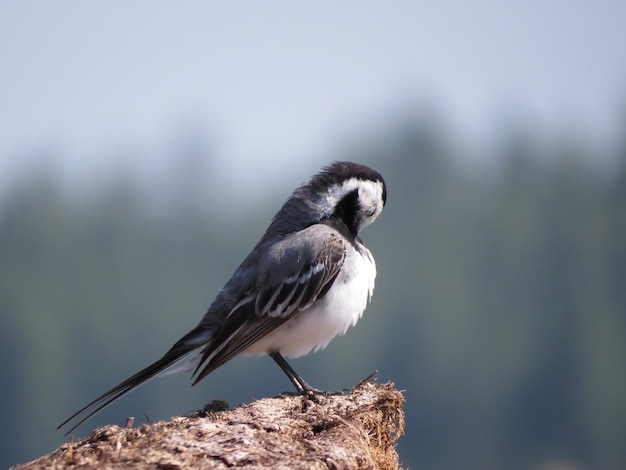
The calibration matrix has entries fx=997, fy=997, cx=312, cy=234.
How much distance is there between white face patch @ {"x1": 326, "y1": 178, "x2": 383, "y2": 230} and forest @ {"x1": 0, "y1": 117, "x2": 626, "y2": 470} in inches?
2996

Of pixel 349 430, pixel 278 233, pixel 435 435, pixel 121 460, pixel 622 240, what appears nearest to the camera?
Answer: pixel 121 460

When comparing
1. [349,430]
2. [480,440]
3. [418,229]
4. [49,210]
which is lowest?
[480,440]

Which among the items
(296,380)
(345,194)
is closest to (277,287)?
(296,380)

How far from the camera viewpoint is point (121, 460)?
7383 mm

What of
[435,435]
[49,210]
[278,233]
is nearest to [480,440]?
[435,435]

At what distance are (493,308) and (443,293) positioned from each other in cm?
622

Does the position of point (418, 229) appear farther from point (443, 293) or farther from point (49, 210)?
point (49, 210)

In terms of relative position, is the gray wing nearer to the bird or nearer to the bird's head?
the bird

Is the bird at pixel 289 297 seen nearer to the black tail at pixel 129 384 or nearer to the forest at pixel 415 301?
the black tail at pixel 129 384

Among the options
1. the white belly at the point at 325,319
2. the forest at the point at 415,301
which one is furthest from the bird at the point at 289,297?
the forest at the point at 415,301

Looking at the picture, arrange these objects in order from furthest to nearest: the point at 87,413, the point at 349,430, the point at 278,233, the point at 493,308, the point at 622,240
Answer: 1. the point at 493,308
2. the point at 622,240
3. the point at 278,233
4. the point at 87,413
5. the point at 349,430

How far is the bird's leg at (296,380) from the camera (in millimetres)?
9930

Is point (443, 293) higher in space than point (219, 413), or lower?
lower

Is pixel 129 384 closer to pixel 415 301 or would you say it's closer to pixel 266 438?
pixel 266 438
